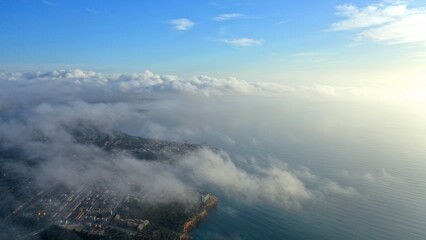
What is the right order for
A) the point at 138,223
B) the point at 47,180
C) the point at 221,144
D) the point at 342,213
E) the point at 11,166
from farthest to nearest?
the point at 221,144, the point at 11,166, the point at 47,180, the point at 342,213, the point at 138,223

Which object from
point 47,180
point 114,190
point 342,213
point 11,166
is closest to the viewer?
point 342,213

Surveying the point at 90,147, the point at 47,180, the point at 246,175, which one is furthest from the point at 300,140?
the point at 47,180

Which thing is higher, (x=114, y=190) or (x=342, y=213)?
(x=342, y=213)

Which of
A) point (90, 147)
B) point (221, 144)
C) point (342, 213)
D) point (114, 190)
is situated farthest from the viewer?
point (221, 144)

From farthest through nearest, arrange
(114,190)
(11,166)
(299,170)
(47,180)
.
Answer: (299,170), (11,166), (47,180), (114,190)

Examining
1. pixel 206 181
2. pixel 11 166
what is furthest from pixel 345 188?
pixel 11 166

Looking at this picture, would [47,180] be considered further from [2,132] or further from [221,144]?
[221,144]

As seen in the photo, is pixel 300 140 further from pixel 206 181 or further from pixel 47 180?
pixel 47 180

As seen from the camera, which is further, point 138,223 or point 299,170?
point 299,170

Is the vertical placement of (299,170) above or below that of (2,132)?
above
